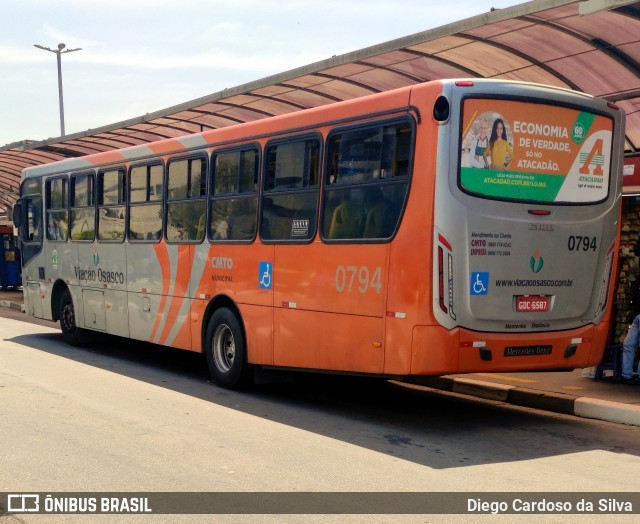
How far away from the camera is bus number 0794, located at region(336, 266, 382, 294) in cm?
870

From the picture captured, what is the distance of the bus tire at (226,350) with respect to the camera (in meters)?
10.8

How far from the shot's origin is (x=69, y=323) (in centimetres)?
1576

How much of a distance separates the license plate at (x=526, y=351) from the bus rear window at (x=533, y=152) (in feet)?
4.47

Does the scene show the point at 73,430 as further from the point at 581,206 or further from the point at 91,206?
the point at 91,206

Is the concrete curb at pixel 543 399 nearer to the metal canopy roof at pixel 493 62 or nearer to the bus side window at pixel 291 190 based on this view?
the bus side window at pixel 291 190

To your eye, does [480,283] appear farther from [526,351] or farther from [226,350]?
[226,350]

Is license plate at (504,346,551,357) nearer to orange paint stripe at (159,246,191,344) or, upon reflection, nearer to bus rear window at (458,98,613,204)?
bus rear window at (458,98,613,204)

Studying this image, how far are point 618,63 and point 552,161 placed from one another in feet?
16.0

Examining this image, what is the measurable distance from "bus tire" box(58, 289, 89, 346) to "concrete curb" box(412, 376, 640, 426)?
6580mm

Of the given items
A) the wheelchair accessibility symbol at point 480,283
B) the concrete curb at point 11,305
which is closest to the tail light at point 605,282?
the wheelchair accessibility symbol at point 480,283

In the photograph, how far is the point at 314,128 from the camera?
31.9 feet

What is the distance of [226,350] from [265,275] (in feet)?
4.64

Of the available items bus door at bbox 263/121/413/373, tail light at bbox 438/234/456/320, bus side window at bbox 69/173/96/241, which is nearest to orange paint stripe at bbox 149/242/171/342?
bus side window at bbox 69/173/96/241

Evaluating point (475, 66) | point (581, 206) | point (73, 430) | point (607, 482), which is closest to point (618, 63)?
point (475, 66)
